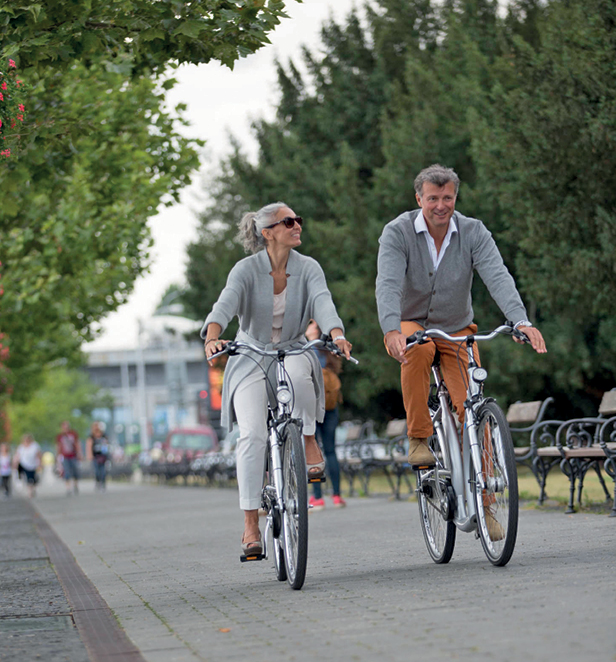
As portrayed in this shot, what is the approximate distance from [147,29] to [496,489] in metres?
4.25

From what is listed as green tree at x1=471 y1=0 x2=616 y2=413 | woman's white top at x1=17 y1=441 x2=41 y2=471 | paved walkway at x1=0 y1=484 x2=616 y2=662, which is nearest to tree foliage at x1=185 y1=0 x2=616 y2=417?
green tree at x1=471 y1=0 x2=616 y2=413

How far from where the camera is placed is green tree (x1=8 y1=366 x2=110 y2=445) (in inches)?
3703

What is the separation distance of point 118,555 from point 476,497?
4394 mm

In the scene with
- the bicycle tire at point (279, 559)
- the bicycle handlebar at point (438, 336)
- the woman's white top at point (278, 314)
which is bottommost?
the bicycle tire at point (279, 559)

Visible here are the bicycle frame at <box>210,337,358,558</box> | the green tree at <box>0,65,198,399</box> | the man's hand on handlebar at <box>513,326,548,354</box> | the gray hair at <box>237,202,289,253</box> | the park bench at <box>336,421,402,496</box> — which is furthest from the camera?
the green tree at <box>0,65,198,399</box>

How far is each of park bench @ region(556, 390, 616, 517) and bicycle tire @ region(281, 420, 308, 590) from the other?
3.73 m

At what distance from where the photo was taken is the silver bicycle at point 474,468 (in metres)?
5.77

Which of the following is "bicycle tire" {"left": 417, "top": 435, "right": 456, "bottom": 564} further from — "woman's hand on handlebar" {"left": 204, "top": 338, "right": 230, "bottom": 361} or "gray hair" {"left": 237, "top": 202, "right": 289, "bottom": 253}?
"gray hair" {"left": 237, "top": 202, "right": 289, "bottom": 253}

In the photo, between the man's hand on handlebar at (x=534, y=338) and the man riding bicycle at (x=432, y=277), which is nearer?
the man's hand on handlebar at (x=534, y=338)

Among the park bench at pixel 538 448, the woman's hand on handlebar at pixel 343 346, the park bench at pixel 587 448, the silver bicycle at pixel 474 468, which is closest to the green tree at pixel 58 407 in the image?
the park bench at pixel 538 448

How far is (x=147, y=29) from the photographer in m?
8.15

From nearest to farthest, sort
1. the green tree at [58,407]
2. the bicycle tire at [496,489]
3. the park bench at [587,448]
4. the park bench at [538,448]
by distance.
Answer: the bicycle tire at [496,489]
the park bench at [587,448]
the park bench at [538,448]
the green tree at [58,407]

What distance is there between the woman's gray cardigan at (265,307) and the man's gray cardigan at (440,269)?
438 millimetres

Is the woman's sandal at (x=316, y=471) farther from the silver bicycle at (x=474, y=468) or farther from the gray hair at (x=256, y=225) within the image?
the gray hair at (x=256, y=225)
